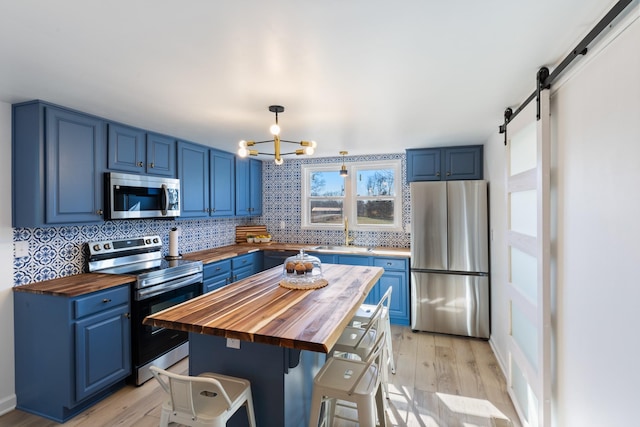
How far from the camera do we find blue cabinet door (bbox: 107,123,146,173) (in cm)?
276

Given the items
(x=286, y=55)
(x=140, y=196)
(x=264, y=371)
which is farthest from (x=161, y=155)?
(x=264, y=371)

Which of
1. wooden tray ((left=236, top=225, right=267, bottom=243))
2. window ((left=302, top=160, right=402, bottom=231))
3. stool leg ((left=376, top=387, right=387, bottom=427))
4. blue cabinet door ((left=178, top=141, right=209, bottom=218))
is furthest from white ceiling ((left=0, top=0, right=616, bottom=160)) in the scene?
wooden tray ((left=236, top=225, right=267, bottom=243))

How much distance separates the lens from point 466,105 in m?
2.38

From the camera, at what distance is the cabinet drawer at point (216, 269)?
3452 mm

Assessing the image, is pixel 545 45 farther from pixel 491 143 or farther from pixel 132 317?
pixel 132 317

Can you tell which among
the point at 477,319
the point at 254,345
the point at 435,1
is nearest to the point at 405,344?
the point at 477,319

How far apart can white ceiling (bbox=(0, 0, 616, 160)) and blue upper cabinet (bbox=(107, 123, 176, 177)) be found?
0.79 ft

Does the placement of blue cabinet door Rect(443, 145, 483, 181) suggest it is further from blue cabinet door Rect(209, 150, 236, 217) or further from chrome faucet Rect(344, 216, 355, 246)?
blue cabinet door Rect(209, 150, 236, 217)

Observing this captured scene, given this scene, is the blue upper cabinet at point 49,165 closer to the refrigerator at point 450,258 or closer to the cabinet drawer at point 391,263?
the cabinet drawer at point 391,263

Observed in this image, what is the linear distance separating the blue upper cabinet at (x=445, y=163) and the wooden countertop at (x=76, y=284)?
3352mm

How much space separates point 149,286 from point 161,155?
1398mm

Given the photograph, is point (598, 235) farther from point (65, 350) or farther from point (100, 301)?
point (65, 350)

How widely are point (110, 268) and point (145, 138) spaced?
1289 millimetres

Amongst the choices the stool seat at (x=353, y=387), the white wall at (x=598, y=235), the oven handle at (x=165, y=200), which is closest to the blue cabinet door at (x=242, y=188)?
the oven handle at (x=165, y=200)
